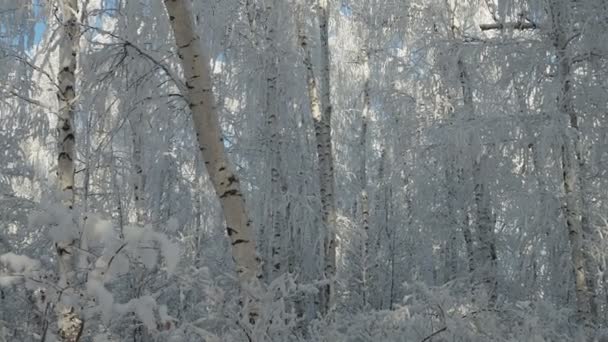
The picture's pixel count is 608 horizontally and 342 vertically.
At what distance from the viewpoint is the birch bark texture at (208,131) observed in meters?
3.48

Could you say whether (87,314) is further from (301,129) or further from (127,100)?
(301,129)

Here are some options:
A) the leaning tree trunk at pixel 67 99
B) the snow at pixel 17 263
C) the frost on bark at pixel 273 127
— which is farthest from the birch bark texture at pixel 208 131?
the frost on bark at pixel 273 127

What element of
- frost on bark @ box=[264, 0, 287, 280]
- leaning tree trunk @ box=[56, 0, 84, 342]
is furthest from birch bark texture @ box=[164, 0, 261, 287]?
frost on bark @ box=[264, 0, 287, 280]

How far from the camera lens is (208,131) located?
11.5 feet

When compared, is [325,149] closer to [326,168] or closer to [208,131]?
[326,168]

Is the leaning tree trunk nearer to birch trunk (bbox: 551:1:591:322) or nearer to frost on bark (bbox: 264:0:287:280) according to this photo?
frost on bark (bbox: 264:0:287:280)

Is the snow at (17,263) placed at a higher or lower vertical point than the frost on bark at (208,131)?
lower

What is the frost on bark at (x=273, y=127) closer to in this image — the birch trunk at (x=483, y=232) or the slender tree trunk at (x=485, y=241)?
the birch trunk at (x=483, y=232)

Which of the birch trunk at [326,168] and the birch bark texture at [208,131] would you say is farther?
the birch trunk at [326,168]

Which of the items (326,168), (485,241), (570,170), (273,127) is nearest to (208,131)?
(570,170)

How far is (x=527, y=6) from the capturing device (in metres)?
5.93

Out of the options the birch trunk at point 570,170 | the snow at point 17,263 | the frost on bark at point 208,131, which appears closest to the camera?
the snow at point 17,263

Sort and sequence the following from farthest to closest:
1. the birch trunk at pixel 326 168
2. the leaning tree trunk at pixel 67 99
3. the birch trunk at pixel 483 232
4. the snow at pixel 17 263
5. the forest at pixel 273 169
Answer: the birch trunk at pixel 483 232 → the birch trunk at pixel 326 168 → the leaning tree trunk at pixel 67 99 → the forest at pixel 273 169 → the snow at pixel 17 263

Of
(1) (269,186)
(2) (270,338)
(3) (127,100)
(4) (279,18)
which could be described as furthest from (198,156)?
(2) (270,338)
